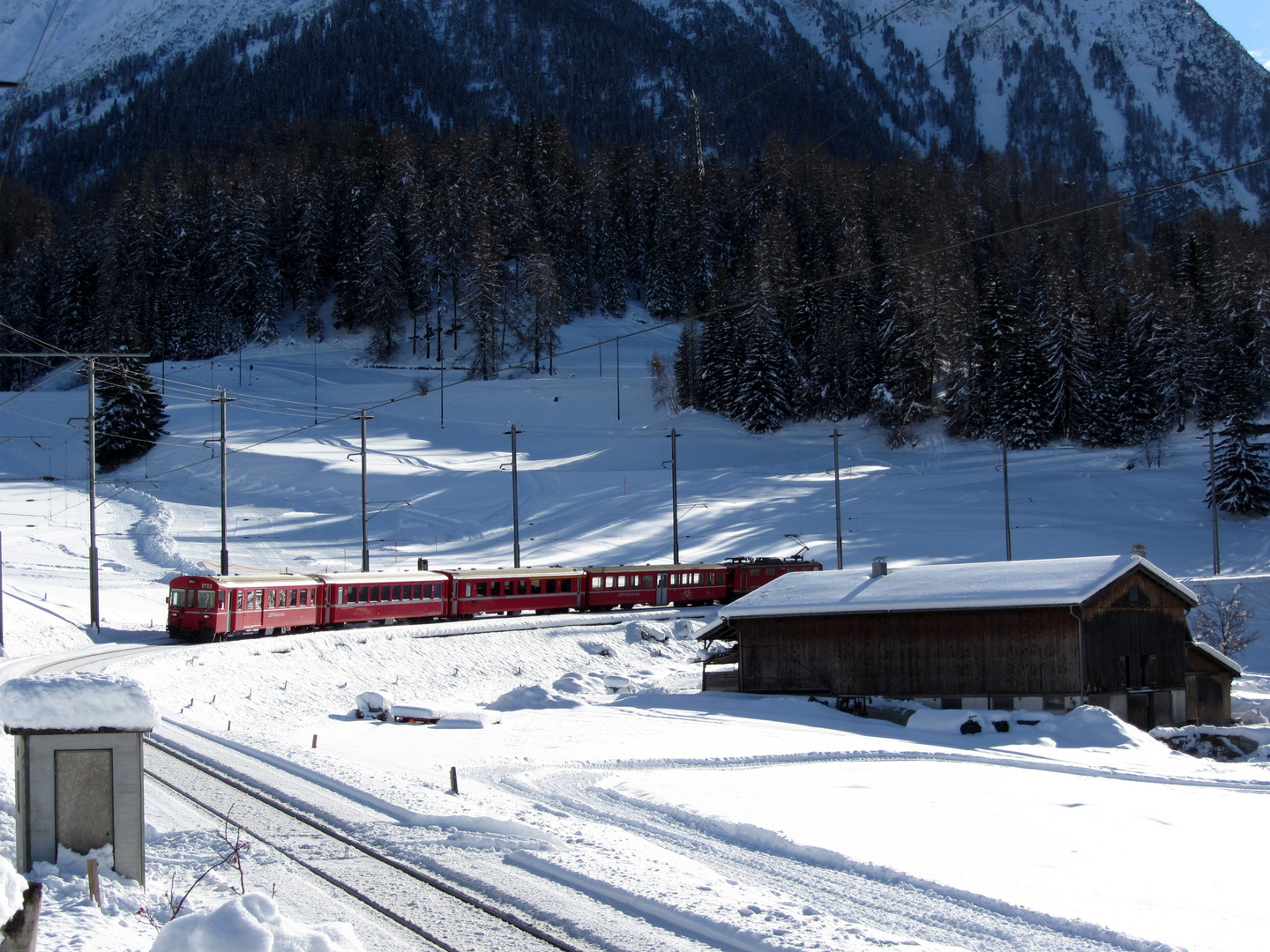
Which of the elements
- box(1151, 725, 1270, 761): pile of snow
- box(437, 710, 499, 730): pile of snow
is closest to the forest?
box(1151, 725, 1270, 761): pile of snow

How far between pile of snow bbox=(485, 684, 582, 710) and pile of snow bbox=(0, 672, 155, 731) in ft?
62.3

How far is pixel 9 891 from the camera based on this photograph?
5.89 m

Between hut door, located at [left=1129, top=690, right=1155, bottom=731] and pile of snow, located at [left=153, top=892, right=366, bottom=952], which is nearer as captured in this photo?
pile of snow, located at [left=153, top=892, right=366, bottom=952]

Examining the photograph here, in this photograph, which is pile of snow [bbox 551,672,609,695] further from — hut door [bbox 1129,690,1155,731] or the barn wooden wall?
hut door [bbox 1129,690,1155,731]

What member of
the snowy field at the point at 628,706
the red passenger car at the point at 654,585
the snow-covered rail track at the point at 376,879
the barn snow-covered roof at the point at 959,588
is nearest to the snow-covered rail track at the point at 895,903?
the snowy field at the point at 628,706

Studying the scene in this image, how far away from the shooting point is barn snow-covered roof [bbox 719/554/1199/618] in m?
24.8

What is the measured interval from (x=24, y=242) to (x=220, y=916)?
387ft

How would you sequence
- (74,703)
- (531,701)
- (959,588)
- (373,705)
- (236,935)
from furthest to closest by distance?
(531,701) → (959,588) → (373,705) → (74,703) → (236,935)

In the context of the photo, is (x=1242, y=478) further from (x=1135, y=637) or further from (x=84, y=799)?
(x=84, y=799)

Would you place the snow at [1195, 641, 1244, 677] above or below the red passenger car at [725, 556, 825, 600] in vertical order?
below

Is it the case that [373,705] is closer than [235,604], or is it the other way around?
[373,705]

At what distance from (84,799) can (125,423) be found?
65.3 m

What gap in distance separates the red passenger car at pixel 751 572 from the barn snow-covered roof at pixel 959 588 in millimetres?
15395

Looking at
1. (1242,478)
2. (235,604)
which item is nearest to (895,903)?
(235,604)
